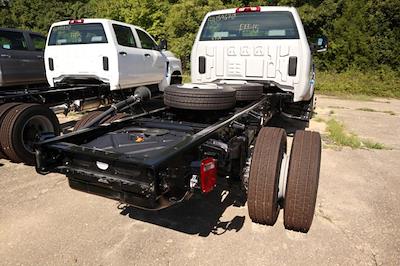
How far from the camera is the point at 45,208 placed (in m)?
3.45

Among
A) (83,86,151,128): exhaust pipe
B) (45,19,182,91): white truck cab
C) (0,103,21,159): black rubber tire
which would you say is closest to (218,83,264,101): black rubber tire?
(83,86,151,128): exhaust pipe

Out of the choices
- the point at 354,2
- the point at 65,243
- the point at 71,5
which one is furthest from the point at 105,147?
the point at 71,5

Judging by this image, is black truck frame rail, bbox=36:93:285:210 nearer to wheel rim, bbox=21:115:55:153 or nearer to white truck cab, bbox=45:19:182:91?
wheel rim, bbox=21:115:55:153

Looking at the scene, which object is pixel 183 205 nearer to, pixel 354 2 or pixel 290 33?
pixel 290 33

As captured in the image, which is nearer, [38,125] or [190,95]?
[190,95]

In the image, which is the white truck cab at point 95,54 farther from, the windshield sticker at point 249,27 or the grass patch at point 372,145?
the grass patch at point 372,145

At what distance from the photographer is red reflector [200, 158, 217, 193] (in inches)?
95.6

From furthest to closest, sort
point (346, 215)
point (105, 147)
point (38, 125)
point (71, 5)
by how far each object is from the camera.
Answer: point (71, 5), point (38, 125), point (346, 215), point (105, 147)

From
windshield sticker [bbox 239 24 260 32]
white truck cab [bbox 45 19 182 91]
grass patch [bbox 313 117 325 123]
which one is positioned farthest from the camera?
A: grass patch [bbox 313 117 325 123]

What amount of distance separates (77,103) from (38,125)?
1.72 m

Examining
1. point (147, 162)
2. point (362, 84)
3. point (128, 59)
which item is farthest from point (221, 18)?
point (362, 84)

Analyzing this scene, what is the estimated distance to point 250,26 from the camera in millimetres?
5887

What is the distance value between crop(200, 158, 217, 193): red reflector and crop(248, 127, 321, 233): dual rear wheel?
1.29 feet

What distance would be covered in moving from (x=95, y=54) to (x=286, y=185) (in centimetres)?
565
